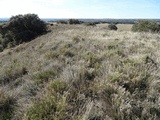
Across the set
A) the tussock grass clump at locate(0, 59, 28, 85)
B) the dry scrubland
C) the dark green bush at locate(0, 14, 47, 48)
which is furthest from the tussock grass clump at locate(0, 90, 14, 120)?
the dark green bush at locate(0, 14, 47, 48)

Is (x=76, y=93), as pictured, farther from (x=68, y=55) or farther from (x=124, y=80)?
(x=68, y=55)

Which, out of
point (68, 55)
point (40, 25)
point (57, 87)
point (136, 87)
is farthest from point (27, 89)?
point (40, 25)

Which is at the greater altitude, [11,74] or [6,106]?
[6,106]

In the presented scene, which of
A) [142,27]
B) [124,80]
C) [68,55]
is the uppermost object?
[124,80]

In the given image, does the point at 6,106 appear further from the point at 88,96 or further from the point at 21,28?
the point at 21,28

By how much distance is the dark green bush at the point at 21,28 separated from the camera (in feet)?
101

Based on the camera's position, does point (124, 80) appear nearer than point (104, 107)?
No

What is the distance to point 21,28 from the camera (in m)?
32.1

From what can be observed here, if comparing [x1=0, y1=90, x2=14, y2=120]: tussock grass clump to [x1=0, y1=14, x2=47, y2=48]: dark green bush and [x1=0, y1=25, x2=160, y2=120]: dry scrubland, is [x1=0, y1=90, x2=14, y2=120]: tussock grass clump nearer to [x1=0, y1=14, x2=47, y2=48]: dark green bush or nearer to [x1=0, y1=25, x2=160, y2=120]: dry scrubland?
[x1=0, y1=25, x2=160, y2=120]: dry scrubland

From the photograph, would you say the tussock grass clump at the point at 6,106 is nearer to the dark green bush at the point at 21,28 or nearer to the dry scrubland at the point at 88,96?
Answer: the dry scrubland at the point at 88,96

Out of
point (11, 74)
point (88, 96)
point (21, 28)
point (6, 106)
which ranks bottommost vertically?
point (21, 28)

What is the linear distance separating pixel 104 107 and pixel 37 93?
58.5 inches

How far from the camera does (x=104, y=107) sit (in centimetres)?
407

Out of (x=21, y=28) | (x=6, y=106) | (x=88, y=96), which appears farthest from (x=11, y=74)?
(x=21, y=28)
